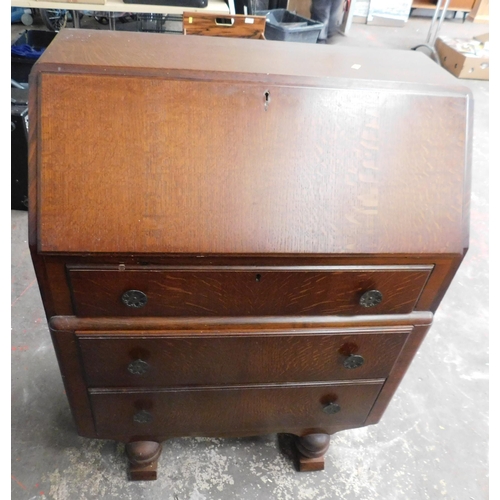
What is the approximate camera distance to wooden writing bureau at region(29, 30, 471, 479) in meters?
0.83

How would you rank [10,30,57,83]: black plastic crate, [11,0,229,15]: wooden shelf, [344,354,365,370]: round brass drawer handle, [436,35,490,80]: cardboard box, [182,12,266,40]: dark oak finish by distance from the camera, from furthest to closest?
[436,35,490,80]: cardboard box, [10,30,57,83]: black plastic crate, [11,0,229,15]: wooden shelf, [182,12,266,40]: dark oak finish, [344,354,365,370]: round brass drawer handle

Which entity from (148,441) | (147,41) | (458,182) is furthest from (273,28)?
(148,441)

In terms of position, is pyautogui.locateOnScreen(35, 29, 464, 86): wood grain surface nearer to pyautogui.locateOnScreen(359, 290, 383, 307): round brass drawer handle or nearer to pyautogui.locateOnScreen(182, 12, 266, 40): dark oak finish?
pyautogui.locateOnScreen(359, 290, 383, 307): round brass drawer handle

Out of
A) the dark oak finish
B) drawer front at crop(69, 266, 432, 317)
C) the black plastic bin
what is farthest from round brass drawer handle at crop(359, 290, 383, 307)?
the black plastic bin

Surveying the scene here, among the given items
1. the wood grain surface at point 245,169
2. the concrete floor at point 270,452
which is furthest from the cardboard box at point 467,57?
the wood grain surface at point 245,169

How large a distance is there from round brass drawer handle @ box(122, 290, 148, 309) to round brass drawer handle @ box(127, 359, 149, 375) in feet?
0.56

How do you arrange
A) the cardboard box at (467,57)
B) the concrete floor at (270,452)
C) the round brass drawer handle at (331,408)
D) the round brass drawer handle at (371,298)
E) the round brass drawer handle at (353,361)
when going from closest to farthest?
1. the round brass drawer handle at (371,298)
2. the round brass drawer handle at (353,361)
3. the round brass drawer handle at (331,408)
4. the concrete floor at (270,452)
5. the cardboard box at (467,57)

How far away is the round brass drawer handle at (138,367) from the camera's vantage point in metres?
1.02

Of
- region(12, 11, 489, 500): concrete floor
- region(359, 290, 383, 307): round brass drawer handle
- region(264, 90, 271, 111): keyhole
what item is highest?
region(264, 90, 271, 111): keyhole

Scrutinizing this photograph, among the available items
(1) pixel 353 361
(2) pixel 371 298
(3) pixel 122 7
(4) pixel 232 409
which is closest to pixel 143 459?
(4) pixel 232 409

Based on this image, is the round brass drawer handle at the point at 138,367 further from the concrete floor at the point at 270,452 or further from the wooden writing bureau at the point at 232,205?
the concrete floor at the point at 270,452

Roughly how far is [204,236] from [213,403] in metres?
0.54

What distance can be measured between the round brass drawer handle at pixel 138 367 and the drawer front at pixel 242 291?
135mm

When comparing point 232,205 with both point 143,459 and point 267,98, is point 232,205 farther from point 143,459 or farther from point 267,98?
point 143,459
